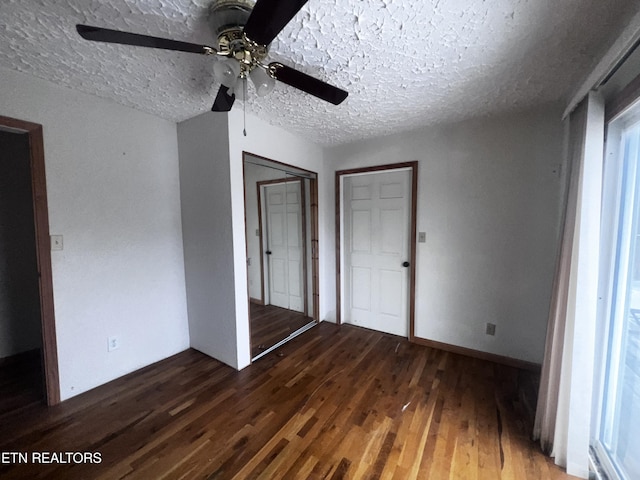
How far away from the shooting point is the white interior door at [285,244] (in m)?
3.28

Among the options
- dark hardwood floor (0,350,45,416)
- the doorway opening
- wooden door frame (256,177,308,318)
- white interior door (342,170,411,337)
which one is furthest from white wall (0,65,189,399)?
white interior door (342,170,411,337)

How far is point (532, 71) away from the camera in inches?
62.6

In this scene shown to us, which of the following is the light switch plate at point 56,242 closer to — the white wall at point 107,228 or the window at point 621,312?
the white wall at point 107,228

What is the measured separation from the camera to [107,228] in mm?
2078

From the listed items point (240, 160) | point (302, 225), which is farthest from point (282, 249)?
point (240, 160)

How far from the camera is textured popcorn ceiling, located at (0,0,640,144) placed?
44.3 inches

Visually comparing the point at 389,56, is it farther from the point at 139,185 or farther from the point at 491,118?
the point at 139,185

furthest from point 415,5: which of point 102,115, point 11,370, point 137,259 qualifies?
point 11,370

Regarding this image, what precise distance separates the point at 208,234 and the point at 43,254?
107 centimetres

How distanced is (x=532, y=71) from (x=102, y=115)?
3.07m

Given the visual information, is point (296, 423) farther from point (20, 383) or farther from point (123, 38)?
point (20, 383)

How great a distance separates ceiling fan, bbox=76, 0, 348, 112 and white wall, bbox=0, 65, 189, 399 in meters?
1.28

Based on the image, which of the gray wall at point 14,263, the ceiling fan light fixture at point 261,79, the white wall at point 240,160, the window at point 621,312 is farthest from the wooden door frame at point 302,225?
the window at point 621,312

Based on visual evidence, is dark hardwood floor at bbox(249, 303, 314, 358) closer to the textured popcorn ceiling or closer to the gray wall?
the gray wall
